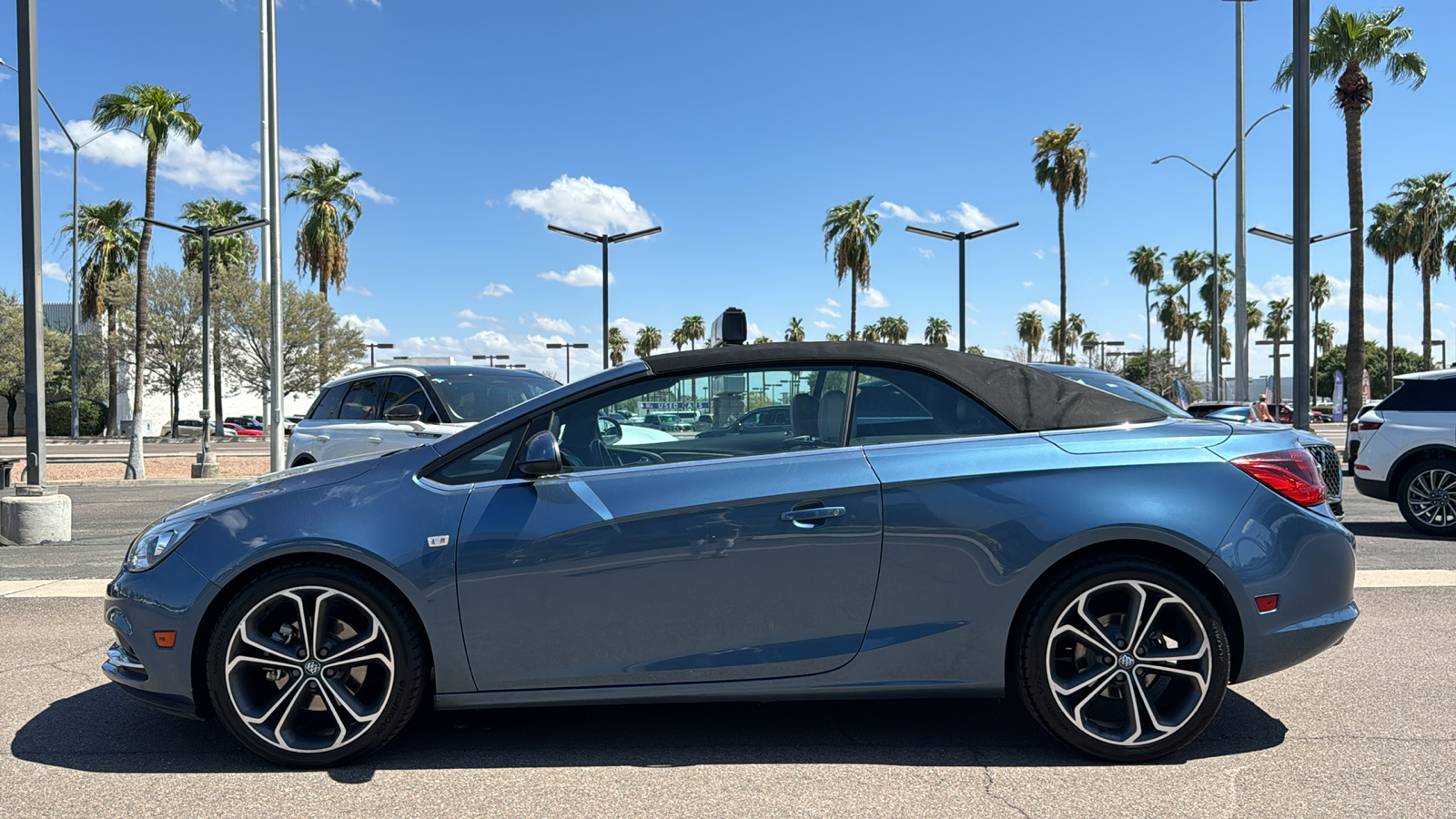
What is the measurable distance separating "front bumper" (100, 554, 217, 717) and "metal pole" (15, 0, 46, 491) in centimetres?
693

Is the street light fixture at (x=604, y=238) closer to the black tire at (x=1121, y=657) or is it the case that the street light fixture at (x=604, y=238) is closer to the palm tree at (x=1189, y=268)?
the black tire at (x=1121, y=657)

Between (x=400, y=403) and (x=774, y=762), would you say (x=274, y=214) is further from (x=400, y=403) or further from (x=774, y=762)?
(x=774, y=762)

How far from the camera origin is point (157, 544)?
137 inches

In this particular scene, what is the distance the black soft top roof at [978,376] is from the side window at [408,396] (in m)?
5.92

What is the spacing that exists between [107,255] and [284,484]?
4872cm

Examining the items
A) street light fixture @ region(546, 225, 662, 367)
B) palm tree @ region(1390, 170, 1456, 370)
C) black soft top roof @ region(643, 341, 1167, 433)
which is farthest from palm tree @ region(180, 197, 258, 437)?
palm tree @ region(1390, 170, 1456, 370)

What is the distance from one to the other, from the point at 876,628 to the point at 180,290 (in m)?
45.4

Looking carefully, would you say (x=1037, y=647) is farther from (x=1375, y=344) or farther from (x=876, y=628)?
(x=1375, y=344)

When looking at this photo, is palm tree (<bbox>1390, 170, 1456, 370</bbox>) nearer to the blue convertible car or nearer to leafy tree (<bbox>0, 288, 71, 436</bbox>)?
the blue convertible car

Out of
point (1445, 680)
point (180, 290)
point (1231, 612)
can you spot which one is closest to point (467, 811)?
point (1231, 612)

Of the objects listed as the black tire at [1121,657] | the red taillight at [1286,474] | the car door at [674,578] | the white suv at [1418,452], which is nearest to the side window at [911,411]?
the car door at [674,578]

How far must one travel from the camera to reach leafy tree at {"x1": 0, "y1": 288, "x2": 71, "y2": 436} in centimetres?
4678

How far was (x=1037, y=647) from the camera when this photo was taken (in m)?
3.31

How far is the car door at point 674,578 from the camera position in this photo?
128 inches
